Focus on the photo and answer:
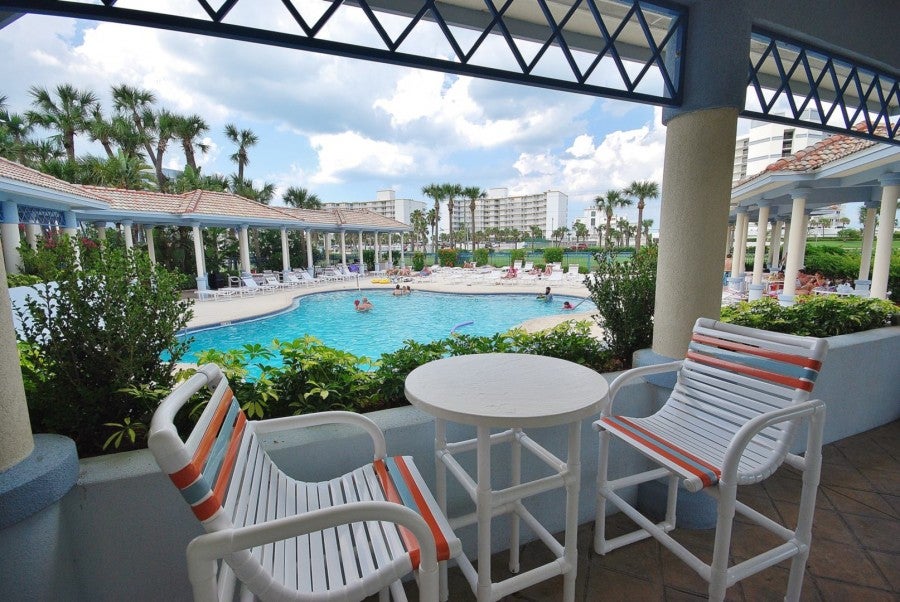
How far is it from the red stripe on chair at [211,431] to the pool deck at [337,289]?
7.83m

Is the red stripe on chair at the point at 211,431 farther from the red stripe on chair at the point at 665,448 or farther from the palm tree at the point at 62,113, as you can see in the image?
the palm tree at the point at 62,113

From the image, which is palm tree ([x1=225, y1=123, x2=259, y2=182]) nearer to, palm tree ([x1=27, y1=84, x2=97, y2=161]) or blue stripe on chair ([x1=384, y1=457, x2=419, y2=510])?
palm tree ([x1=27, y1=84, x2=97, y2=161])

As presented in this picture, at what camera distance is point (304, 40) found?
1.91 meters

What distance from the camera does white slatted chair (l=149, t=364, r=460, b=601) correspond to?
0.89 meters

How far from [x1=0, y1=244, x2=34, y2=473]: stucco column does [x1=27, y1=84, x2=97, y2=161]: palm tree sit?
2326 cm

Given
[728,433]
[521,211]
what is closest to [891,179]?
[728,433]

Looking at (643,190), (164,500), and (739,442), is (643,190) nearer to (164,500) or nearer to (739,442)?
(739,442)

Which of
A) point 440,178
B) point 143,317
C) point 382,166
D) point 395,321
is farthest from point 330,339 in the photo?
point 382,166

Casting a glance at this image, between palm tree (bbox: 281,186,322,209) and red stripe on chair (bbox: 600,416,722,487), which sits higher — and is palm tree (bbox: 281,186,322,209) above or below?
above

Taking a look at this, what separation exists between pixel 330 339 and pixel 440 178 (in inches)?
1312

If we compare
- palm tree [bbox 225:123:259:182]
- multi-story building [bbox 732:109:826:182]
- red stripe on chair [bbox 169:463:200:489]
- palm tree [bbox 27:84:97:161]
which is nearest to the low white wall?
red stripe on chair [bbox 169:463:200:489]

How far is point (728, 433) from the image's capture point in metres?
1.86

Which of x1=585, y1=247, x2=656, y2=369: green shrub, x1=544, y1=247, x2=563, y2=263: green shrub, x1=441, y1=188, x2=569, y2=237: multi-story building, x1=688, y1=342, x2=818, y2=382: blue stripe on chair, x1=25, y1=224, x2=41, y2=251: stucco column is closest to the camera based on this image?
x1=688, y1=342, x2=818, y2=382: blue stripe on chair

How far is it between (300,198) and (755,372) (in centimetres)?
3177
